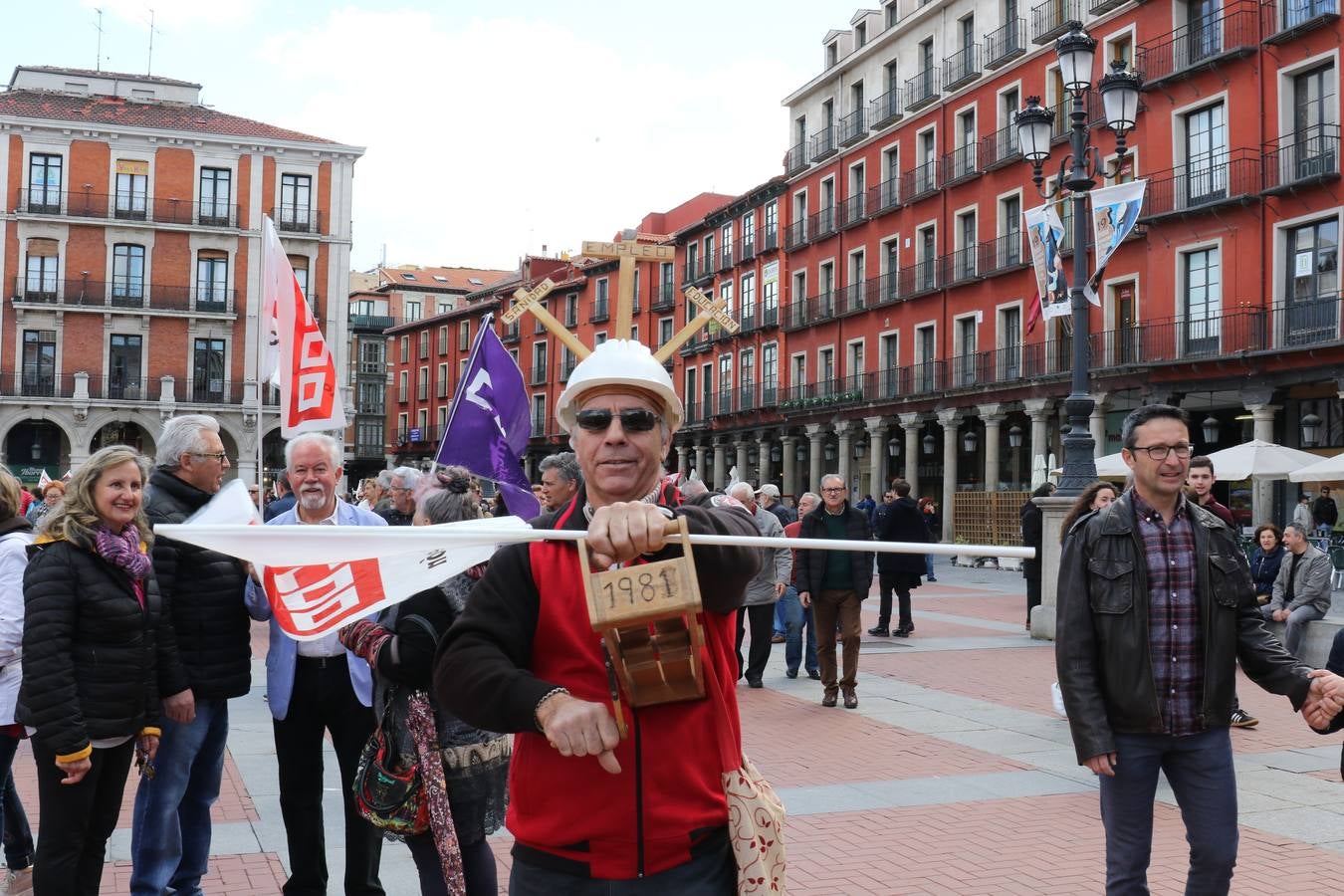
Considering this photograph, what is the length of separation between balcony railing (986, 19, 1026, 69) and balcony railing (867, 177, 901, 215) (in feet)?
17.9

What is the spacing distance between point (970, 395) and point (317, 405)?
29107 millimetres

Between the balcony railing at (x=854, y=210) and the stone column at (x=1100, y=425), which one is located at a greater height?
the balcony railing at (x=854, y=210)

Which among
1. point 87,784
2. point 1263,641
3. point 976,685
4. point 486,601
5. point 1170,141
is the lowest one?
point 976,685

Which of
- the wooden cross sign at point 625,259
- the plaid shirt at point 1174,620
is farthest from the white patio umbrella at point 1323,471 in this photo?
the wooden cross sign at point 625,259

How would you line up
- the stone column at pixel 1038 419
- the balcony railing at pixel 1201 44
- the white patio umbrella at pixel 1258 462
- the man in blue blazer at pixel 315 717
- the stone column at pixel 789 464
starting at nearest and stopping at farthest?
1. the man in blue blazer at pixel 315 717
2. the white patio umbrella at pixel 1258 462
3. the balcony railing at pixel 1201 44
4. the stone column at pixel 1038 419
5. the stone column at pixel 789 464

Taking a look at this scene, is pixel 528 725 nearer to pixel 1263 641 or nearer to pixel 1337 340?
pixel 1263 641

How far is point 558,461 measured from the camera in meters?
7.85

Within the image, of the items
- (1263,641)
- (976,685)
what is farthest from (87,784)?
(976,685)

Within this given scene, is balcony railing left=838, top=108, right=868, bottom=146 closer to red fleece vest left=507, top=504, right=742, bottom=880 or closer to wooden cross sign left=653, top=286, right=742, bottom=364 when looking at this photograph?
wooden cross sign left=653, top=286, right=742, bottom=364

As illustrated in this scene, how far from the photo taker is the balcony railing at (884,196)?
38781mm

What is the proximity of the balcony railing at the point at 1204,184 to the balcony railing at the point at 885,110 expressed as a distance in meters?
12.2

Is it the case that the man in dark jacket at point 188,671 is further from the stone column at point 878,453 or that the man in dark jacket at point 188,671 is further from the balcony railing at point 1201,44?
the stone column at point 878,453

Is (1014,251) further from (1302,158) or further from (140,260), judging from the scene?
(140,260)

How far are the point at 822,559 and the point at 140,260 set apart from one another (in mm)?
45408
